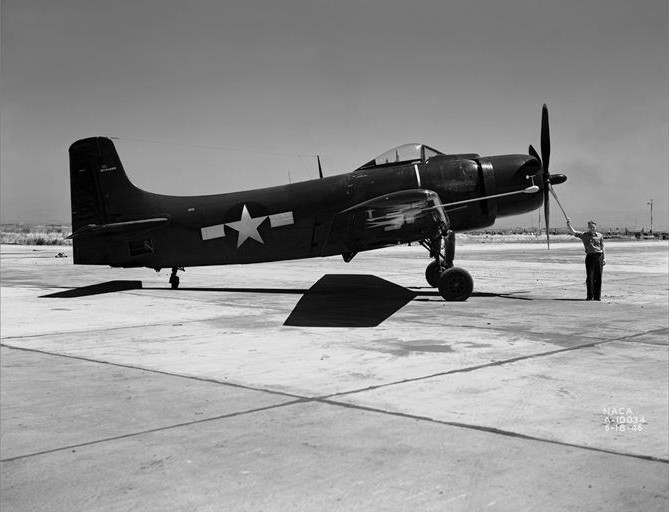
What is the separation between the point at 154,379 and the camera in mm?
7266

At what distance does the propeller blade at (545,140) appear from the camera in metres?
16.2

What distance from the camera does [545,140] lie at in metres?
16.2

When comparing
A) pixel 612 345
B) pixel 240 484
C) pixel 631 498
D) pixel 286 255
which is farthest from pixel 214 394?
pixel 286 255

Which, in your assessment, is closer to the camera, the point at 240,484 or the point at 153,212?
the point at 240,484

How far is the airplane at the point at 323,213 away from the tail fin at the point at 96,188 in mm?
27

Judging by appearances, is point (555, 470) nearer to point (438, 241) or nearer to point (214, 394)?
point (214, 394)

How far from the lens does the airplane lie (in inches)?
639

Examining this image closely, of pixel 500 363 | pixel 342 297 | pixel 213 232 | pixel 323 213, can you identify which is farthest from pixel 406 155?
pixel 500 363

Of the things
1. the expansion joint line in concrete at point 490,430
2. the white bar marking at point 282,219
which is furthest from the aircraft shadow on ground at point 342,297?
the expansion joint line in concrete at point 490,430

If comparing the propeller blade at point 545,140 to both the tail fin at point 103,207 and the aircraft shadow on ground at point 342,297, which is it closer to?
the aircraft shadow on ground at point 342,297

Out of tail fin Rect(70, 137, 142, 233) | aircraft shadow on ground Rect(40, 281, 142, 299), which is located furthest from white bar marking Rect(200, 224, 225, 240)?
aircraft shadow on ground Rect(40, 281, 142, 299)

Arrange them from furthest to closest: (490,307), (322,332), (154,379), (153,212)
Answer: (153,212)
(490,307)
(322,332)
(154,379)

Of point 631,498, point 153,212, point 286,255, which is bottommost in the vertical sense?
point 631,498

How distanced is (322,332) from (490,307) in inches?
198
